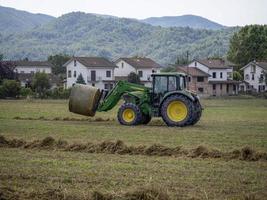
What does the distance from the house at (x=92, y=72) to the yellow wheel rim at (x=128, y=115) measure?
6589 cm

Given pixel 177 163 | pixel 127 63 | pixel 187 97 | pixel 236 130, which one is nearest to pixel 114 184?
pixel 177 163

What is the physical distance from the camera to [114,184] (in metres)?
12.9

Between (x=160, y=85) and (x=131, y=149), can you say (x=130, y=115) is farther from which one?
(x=131, y=149)

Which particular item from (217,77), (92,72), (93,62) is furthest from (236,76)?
(92,72)

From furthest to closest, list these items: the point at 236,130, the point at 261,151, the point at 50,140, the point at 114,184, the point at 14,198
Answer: the point at 236,130 → the point at 50,140 → the point at 261,151 → the point at 114,184 → the point at 14,198

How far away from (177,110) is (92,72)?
68.3 meters

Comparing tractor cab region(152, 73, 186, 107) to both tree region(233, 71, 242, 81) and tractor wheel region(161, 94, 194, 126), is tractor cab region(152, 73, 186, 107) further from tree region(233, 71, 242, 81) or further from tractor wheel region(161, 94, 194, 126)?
tree region(233, 71, 242, 81)

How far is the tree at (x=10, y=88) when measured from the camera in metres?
70.8

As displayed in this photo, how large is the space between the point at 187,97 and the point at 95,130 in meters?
5.15

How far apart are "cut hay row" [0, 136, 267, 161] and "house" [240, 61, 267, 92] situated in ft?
302

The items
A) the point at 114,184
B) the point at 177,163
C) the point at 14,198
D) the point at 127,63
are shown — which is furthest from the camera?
the point at 127,63

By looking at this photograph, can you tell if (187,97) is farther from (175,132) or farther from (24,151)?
(24,151)

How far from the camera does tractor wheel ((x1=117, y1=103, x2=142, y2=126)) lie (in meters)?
29.5

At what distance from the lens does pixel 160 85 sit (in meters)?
29.7
